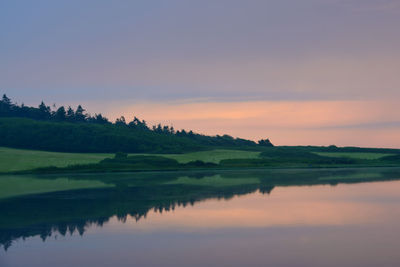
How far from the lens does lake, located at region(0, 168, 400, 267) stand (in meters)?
21.4

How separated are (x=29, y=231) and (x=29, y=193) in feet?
81.6

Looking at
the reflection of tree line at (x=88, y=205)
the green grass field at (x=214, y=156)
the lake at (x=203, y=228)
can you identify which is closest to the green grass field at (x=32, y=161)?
the green grass field at (x=214, y=156)

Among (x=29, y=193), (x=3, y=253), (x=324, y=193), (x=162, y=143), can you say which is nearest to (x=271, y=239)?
(x=3, y=253)

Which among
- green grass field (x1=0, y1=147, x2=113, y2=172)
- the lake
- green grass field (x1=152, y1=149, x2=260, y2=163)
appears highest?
green grass field (x1=152, y1=149, x2=260, y2=163)

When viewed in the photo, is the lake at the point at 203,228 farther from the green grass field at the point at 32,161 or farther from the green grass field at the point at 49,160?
the green grass field at the point at 49,160

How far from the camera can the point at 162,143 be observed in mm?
158250

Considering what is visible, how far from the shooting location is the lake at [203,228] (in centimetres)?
2141

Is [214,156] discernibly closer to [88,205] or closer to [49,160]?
[49,160]

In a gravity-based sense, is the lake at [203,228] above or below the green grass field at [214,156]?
below

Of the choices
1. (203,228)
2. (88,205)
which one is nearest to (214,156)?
(88,205)

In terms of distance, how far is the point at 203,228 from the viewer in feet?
94.3

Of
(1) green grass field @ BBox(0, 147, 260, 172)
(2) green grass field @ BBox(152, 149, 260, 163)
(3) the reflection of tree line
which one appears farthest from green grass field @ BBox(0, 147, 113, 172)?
(3) the reflection of tree line

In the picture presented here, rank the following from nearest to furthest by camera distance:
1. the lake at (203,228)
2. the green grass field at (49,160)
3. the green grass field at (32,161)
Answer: the lake at (203,228)
the green grass field at (32,161)
the green grass field at (49,160)

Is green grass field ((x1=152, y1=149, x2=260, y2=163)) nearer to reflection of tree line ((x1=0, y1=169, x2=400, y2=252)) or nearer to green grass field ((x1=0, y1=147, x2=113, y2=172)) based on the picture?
green grass field ((x1=0, y1=147, x2=113, y2=172))
